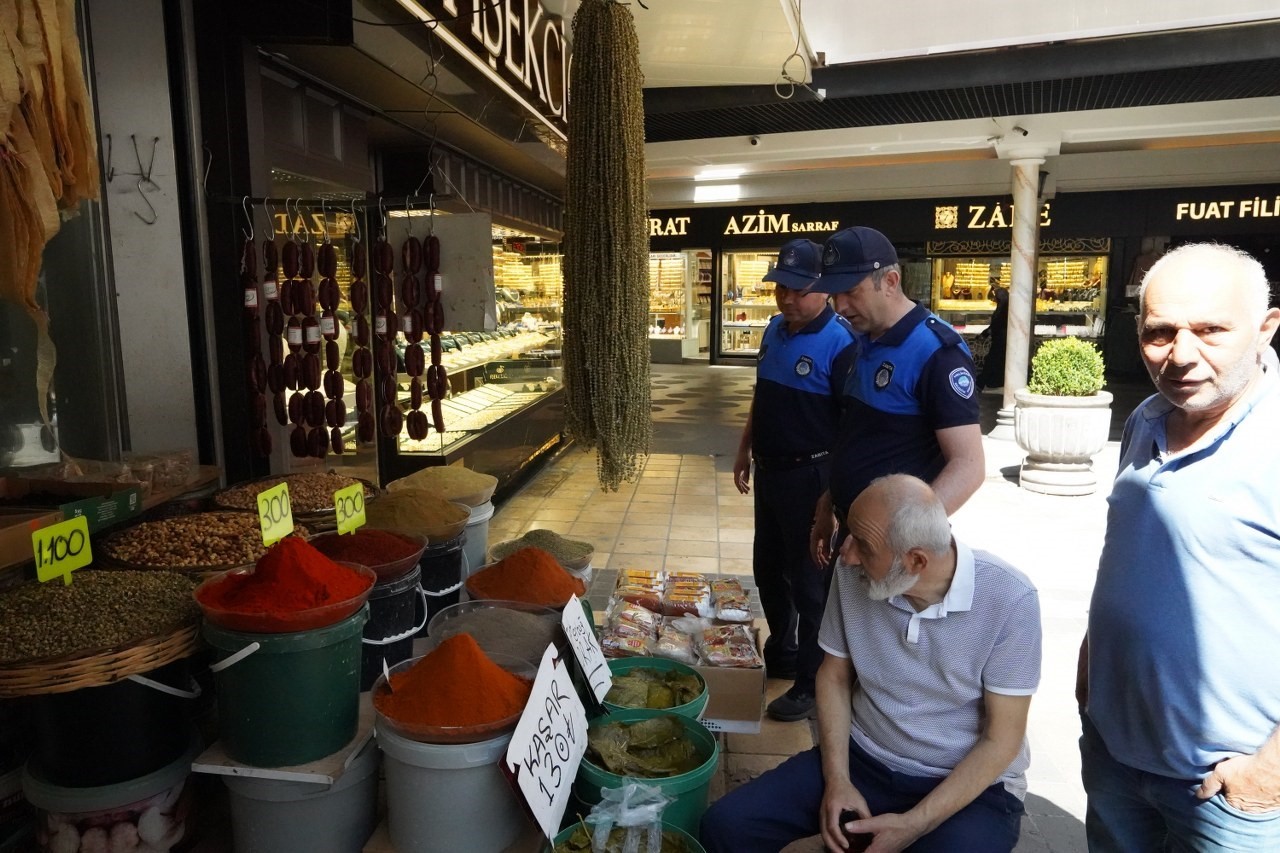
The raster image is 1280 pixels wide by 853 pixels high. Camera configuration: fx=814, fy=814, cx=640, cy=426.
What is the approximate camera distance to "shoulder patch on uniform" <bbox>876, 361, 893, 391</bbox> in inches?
108

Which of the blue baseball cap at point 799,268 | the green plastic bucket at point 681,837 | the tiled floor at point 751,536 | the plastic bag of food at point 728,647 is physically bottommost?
the tiled floor at point 751,536

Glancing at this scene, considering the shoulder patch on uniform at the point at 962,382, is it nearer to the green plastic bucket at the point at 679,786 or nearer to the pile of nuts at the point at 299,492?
the green plastic bucket at the point at 679,786

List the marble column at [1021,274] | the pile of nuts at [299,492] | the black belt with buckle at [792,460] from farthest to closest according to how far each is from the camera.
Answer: the marble column at [1021,274], the black belt with buckle at [792,460], the pile of nuts at [299,492]

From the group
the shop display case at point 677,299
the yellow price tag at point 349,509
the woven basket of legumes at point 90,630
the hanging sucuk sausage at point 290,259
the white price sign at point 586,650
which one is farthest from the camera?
the shop display case at point 677,299

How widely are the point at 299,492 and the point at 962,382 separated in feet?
7.66

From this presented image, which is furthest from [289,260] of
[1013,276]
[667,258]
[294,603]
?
[667,258]

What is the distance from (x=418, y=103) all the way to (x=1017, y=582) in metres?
3.94

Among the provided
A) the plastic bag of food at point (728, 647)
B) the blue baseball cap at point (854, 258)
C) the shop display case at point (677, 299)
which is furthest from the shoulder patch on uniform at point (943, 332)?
the shop display case at point (677, 299)

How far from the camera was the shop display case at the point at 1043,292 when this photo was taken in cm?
1506

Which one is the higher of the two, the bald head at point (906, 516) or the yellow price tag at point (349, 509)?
the bald head at point (906, 516)

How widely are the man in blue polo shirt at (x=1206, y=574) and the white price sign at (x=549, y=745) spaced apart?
125 cm

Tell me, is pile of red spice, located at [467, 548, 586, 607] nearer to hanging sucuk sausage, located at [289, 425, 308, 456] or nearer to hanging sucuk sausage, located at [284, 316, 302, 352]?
hanging sucuk sausage, located at [289, 425, 308, 456]

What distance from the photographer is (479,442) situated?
6355 mm

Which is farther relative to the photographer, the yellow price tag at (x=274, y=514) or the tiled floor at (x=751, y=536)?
the tiled floor at (x=751, y=536)
